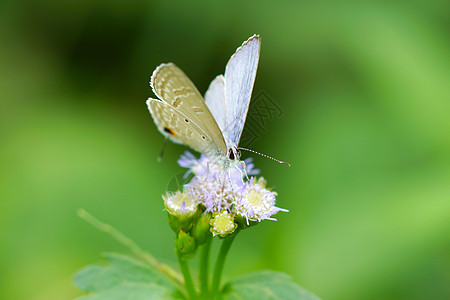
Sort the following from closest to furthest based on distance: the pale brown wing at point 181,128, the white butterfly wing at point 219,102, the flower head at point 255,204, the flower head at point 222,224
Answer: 1. the flower head at point 222,224
2. the flower head at point 255,204
3. the pale brown wing at point 181,128
4. the white butterfly wing at point 219,102

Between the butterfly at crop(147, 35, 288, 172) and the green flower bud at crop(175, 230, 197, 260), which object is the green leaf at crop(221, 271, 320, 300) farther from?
the butterfly at crop(147, 35, 288, 172)

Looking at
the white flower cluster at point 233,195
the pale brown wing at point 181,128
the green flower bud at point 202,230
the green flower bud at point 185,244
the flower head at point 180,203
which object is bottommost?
the green flower bud at point 185,244

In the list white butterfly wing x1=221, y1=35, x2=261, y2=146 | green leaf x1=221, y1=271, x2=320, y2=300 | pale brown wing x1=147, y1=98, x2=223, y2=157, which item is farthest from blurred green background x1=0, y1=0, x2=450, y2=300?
white butterfly wing x1=221, y1=35, x2=261, y2=146

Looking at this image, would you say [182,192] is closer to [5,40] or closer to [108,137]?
[108,137]

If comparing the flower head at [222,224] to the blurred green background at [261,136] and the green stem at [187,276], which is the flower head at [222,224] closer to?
the green stem at [187,276]

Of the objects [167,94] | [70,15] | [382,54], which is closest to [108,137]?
[70,15]

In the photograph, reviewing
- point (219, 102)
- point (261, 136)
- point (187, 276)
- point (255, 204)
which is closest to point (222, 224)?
point (255, 204)

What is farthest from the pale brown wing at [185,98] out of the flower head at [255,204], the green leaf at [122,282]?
the green leaf at [122,282]
